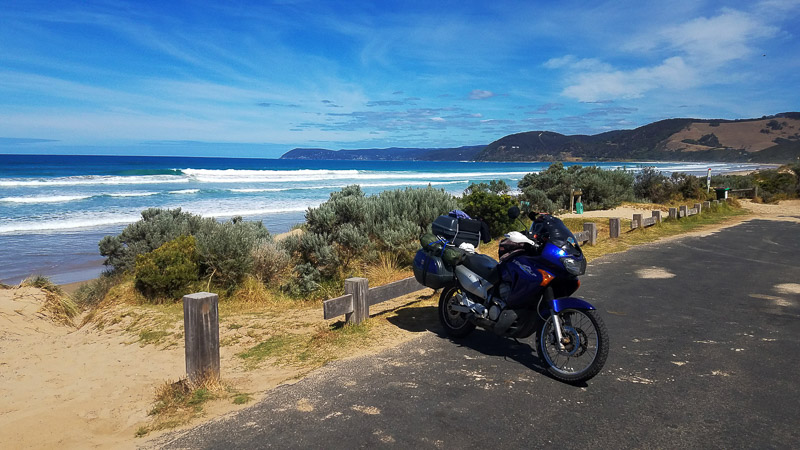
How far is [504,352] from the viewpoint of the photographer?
5172mm

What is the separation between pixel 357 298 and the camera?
19.7 ft

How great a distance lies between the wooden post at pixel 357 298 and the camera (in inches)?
236

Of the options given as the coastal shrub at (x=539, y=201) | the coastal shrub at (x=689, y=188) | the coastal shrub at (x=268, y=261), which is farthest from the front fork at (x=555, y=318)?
the coastal shrub at (x=689, y=188)

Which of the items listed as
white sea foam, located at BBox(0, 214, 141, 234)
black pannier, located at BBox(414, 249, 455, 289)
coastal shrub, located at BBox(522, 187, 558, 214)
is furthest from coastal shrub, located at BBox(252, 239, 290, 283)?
white sea foam, located at BBox(0, 214, 141, 234)

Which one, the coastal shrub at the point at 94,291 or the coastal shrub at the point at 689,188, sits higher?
the coastal shrub at the point at 689,188

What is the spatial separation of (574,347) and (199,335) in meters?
3.18

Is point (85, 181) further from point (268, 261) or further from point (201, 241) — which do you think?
point (268, 261)

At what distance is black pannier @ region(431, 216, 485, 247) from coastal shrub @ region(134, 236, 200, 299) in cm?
484

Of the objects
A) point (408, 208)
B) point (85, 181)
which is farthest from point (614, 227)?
point (85, 181)

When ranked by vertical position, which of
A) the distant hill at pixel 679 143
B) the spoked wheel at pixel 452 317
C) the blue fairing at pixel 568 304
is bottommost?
the spoked wheel at pixel 452 317

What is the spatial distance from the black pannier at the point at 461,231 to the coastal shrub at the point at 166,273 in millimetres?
4841

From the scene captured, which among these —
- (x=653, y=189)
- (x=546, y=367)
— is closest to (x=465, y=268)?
(x=546, y=367)

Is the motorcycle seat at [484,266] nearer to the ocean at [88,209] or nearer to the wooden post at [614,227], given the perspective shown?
the wooden post at [614,227]

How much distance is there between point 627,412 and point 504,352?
59.7 inches
